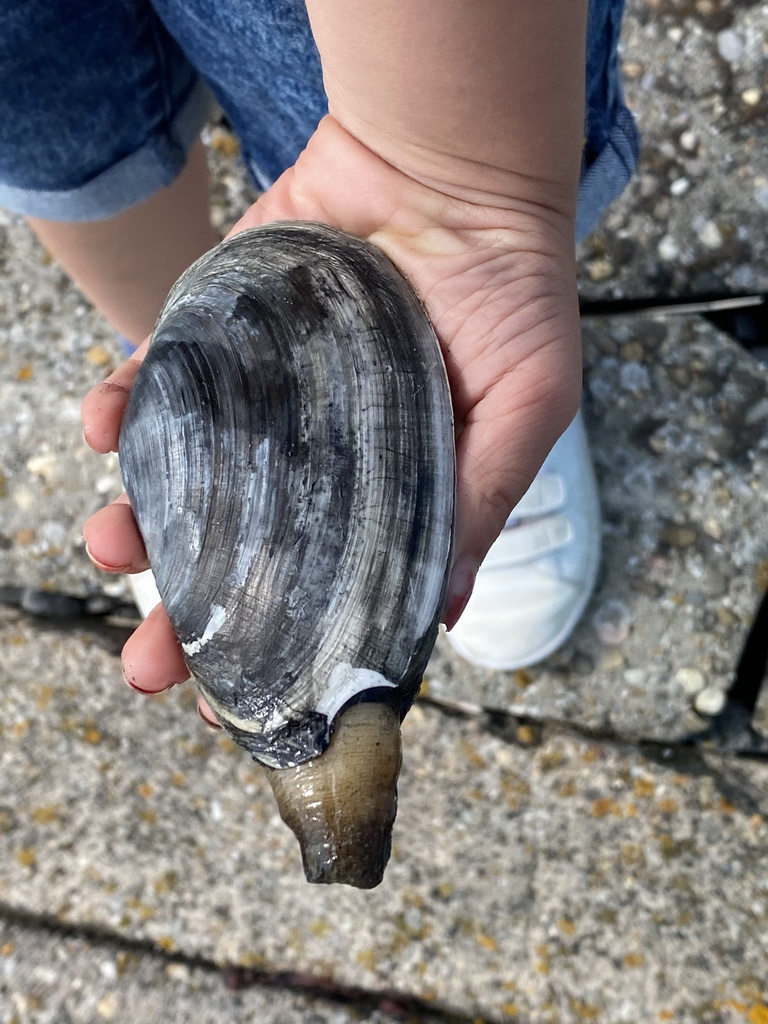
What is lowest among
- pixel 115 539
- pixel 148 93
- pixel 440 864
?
pixel 440 864

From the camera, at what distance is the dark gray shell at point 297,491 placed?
3.81ft

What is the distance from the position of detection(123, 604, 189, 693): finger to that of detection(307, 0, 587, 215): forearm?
2.62 feet

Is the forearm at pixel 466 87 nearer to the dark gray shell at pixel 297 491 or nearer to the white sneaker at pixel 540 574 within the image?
the dark gray shell at pixel 297 491

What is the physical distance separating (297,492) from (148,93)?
1.03 meters

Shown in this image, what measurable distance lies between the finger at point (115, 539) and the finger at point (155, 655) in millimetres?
123

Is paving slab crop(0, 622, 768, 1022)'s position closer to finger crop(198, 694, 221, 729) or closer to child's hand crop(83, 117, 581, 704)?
finger crop(198, 694, 221, 729)

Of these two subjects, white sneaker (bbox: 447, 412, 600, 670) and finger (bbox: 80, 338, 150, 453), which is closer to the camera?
finger (bbox: 80, 338, 150, 453)

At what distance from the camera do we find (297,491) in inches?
45.8

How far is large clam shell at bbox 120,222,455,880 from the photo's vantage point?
3.81 feet

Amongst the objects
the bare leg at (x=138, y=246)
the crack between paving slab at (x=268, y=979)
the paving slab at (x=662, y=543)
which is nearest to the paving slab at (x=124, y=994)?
the crack between paving slab at (x=268, y=979)

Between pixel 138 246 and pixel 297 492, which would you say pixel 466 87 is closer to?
pixel 297 492

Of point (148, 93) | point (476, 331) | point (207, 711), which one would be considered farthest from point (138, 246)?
point (207, 711)

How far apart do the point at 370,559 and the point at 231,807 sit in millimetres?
1275

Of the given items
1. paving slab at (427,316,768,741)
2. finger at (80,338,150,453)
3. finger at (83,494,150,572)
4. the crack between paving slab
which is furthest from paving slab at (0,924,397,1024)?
finger at (80,338,150,453)
